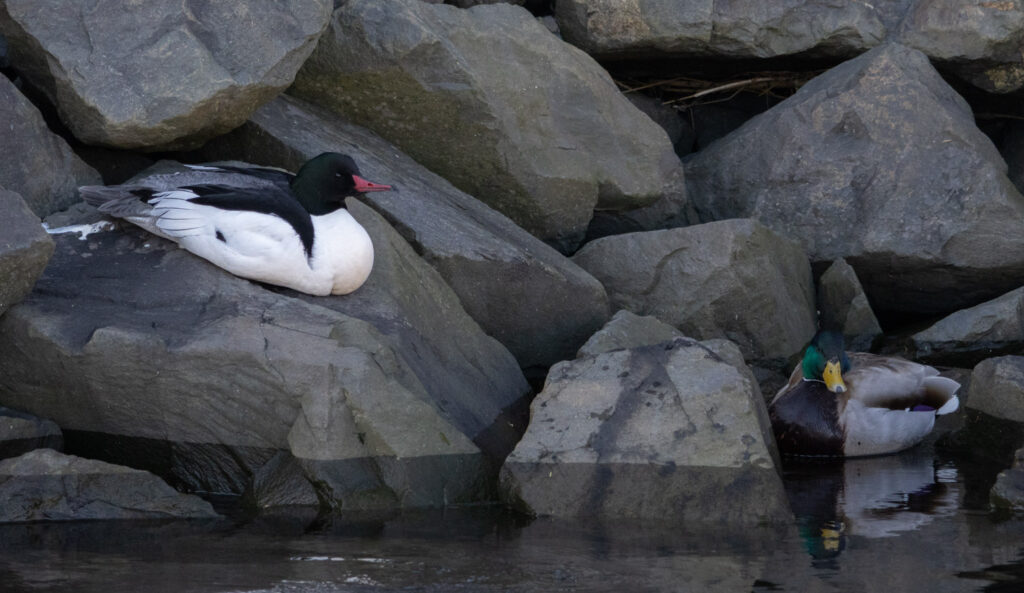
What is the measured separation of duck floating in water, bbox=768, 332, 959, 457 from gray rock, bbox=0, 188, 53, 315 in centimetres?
384

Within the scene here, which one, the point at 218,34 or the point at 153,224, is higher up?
the point at 218,34

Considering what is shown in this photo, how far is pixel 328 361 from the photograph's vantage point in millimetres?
5727

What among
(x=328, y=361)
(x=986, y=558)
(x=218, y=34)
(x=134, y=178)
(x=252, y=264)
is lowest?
(x=986, y=558)

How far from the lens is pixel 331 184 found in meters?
6.23

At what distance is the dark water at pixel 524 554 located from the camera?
455 cm

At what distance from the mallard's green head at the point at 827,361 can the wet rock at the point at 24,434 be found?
385cm

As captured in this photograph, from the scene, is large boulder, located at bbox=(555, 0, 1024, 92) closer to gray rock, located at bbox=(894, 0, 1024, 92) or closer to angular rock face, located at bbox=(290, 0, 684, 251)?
gray rock, located at bbox=(894, 0, 1024, 92)

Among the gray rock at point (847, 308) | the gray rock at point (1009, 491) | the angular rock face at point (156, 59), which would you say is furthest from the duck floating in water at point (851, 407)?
the angular rock face at point (156, 59)

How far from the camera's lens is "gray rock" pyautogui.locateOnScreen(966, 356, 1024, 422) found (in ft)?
22.5

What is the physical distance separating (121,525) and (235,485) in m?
0.67

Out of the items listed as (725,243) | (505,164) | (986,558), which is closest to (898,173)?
(725,243)

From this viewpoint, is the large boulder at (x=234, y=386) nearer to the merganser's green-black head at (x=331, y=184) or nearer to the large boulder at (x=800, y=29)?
the merganser's green-black head at (x=331, y=184)

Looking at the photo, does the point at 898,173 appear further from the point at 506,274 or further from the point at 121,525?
the point at 121,525

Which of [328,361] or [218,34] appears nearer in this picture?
[328,361]
